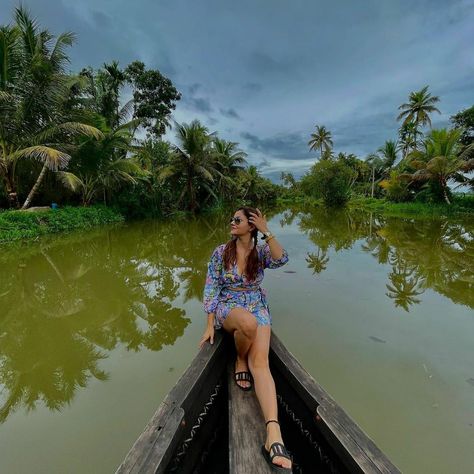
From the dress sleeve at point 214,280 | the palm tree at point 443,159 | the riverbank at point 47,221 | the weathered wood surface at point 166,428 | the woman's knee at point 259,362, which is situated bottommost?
the riverbank at point 47,221

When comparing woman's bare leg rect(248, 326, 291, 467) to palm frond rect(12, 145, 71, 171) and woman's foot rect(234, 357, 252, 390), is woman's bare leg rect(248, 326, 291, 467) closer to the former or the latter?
woman's foot rect(234, 357, 252, 390)

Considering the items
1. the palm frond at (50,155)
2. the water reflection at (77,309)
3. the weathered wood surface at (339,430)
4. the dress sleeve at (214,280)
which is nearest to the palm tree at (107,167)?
the palm frond at (50,155)

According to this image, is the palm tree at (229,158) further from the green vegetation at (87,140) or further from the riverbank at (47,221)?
the riverbank at (47,221)

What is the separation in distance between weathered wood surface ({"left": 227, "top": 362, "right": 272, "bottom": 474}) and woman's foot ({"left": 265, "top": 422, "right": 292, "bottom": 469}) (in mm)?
44

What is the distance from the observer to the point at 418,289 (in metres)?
4.55

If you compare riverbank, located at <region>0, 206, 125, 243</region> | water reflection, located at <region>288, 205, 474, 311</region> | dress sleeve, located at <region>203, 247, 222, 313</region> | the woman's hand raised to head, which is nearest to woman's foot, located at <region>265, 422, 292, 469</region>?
dress sleeve, located at <region>203, 247, 222, 313</region>

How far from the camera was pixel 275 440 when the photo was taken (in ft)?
4.11

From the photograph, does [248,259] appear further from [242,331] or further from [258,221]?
[242,331]

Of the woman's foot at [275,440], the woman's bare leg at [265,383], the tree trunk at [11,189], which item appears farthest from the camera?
the tree trunk at [11,189]

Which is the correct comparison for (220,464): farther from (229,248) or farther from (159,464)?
(229,248)

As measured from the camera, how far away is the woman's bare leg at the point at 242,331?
1738 mm

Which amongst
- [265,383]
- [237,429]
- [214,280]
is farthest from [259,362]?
[214,280]

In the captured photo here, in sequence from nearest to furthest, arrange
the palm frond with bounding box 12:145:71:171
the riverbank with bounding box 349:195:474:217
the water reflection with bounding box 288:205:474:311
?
the water reflection with bounding box 288:205:474:311 < the palm frond with bounding box 12:145:71:171 < the riverbank with bounding box 349:195:474:217

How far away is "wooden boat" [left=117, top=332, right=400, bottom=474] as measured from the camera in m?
1.08
